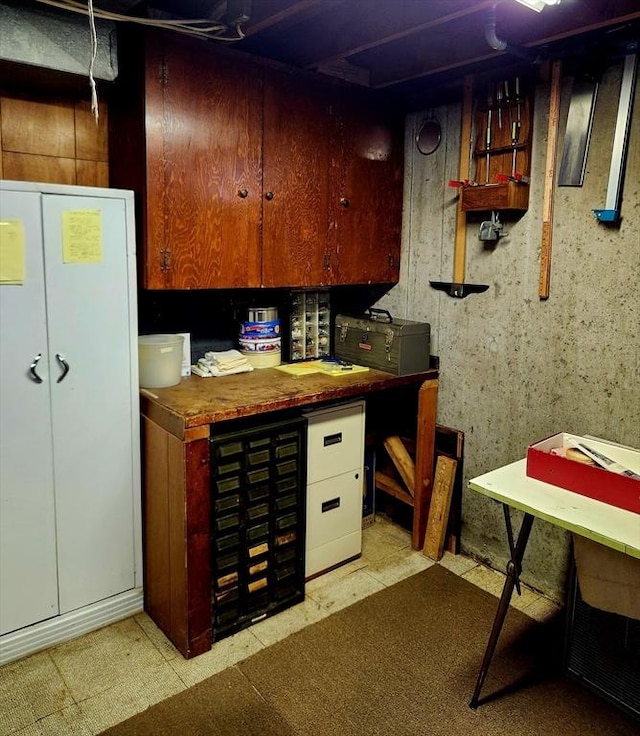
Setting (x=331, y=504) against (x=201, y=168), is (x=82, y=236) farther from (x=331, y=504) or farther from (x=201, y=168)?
(x=331, y=504)

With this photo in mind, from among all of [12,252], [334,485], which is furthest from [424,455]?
[12,252]

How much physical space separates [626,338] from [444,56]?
148 centimetres

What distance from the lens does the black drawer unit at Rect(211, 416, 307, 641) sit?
92.5 inches

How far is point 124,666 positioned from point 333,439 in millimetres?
1245

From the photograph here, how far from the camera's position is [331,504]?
113 inches

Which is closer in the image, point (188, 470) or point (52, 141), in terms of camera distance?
point (188, 470)

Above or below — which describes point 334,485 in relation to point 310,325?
below

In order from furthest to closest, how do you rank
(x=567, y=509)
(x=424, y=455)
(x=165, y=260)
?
1. (x=424, y=455)
2. (x=165, y=260)
3. (x=567, y=509)

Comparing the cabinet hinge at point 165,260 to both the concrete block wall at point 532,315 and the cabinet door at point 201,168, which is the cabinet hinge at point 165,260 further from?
the concrete block wall at point 532,315

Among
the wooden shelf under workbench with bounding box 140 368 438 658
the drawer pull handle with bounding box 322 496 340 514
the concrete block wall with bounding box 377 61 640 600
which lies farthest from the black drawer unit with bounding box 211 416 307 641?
the concrete block wall with bounding box 377 61 640 600

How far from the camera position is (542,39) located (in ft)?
7.76

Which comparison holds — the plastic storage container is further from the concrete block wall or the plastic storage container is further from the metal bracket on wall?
the metal bracket on wall

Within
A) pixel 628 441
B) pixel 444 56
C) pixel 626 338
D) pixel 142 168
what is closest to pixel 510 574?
pixel 628 441

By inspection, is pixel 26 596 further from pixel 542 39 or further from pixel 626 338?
pixel 542 39
